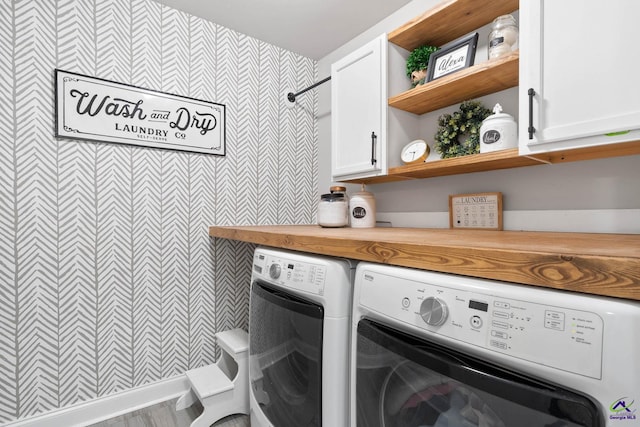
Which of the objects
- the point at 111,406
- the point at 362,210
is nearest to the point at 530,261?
the point at 362,210

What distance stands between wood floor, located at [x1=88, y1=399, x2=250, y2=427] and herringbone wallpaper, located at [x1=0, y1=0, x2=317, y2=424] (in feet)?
0.54

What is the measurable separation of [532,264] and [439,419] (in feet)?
1.33

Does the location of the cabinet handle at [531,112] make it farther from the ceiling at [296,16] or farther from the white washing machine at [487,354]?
the ceiling at [296,16]

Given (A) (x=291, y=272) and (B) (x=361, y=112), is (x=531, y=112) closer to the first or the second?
(B) (x=361, y=112)

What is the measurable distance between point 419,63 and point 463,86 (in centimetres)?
35

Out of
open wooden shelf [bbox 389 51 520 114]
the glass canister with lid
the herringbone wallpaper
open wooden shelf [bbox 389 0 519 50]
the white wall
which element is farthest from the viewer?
the glass canister with lid

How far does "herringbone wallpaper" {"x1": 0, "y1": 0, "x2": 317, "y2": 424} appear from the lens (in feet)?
4.98

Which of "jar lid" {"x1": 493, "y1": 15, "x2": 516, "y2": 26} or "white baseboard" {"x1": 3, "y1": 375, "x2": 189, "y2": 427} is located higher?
"jar lid" {"x1": 493, "y1": 15, "x2": 516, "y2": 26}

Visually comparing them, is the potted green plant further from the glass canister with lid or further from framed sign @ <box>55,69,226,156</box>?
framed sign @ <box>55,69,226,156</box>

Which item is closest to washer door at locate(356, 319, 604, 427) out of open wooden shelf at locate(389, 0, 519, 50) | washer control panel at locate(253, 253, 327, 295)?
washer control panel at locate(253, 253, 327, 295)

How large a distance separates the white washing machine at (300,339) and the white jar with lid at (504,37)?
3.49 ft

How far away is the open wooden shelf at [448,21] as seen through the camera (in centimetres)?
135

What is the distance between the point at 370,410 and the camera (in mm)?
877

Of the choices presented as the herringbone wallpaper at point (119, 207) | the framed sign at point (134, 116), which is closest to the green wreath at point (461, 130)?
the herringbone wallpaper at point (119, 207)
